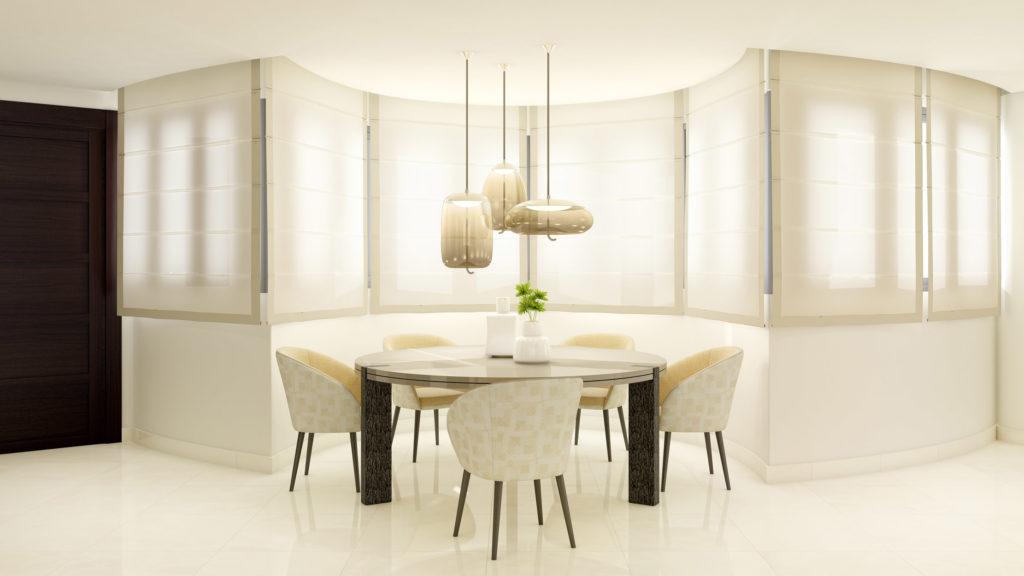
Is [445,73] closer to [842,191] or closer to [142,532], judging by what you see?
[842,191]

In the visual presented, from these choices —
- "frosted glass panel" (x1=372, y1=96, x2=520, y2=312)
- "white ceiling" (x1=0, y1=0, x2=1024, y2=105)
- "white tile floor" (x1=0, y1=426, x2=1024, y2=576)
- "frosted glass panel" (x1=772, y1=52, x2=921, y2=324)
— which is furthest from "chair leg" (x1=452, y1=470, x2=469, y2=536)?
"frosted glass panel" (x1=372, y1=96, x2=520, y2=312)

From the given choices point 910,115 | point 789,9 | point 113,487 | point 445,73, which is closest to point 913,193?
point 910,115

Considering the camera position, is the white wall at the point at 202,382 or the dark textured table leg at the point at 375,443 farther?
the white wall at the point at 202,382

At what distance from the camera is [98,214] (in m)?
5.89

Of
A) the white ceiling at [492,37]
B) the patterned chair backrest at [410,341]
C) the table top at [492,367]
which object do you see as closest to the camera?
the table top at [492,367]

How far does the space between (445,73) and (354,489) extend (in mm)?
2937

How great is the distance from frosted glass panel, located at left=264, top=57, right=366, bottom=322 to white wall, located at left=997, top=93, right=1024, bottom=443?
203 inches

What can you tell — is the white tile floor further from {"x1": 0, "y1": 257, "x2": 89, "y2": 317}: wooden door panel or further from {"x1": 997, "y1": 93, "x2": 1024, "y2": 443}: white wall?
{"x1": 0, "y1": 257, "x2": 89, "y2": 317}: wooden door panel

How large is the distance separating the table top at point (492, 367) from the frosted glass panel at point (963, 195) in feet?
8.00

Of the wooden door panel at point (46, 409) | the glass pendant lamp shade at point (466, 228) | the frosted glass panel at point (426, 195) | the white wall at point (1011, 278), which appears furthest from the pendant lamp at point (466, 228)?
the white wall at point (1011, 278)

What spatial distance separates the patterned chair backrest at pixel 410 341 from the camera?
5398 mm

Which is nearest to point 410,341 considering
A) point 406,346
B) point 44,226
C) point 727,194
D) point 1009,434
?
point 406,346

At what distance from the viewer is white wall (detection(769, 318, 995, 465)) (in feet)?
15.8

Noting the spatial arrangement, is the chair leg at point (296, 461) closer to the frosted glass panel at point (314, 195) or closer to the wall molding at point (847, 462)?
the frosted glass panel at point (314, 195)
